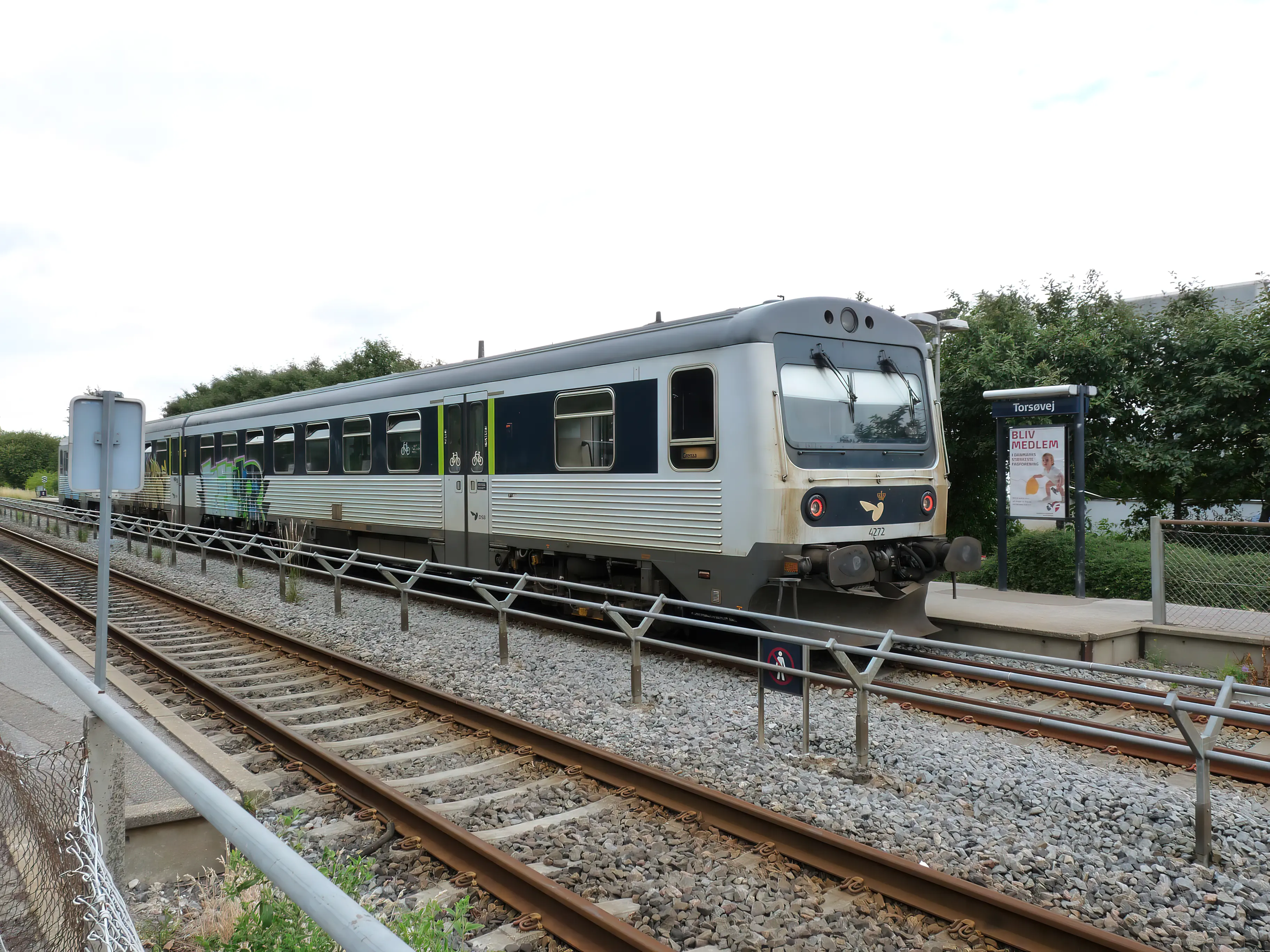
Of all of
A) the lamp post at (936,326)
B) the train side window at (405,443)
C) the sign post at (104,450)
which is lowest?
the sign post at (104,450)

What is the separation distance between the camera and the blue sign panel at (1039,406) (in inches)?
448

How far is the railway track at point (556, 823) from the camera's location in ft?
12.8

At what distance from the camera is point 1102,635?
349 inches

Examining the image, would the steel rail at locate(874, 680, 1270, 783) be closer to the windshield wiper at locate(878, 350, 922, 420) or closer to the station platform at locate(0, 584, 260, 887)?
the windshield wiper at locate(878, 350, 922, 420)

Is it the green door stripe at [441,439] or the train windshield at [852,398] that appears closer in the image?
the train windshield at [852,398]

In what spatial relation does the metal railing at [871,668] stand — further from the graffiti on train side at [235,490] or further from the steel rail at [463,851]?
the graffiti on train side at [235,490]

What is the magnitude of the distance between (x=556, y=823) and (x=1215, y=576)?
7.73 metres

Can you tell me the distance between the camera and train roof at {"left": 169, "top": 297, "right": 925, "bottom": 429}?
8555 millimetres

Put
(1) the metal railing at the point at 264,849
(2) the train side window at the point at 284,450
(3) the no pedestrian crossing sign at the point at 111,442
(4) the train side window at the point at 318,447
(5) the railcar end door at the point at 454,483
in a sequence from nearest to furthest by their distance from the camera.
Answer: (1) the metal railing at the point at 264,849 → (3) the no pedestrian crossing sign at the point at 111,442 → (5) the railcar end door at the point at 454,483 → (4) the train side window at the point at 318,447 → (2) the train side window at the point at 284,450

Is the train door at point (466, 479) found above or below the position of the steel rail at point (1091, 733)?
above

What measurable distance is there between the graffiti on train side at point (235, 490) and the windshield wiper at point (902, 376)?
12.2 metres

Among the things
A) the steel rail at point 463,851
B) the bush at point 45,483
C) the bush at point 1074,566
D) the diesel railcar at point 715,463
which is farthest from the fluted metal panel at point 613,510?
the bush at point 45,483

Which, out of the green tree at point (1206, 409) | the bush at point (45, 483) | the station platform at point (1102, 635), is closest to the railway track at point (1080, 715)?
the station platform at point (1102, 635)

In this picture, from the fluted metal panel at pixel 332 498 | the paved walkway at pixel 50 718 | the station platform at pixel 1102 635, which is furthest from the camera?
the fluted metal panel at pixel 332 498
